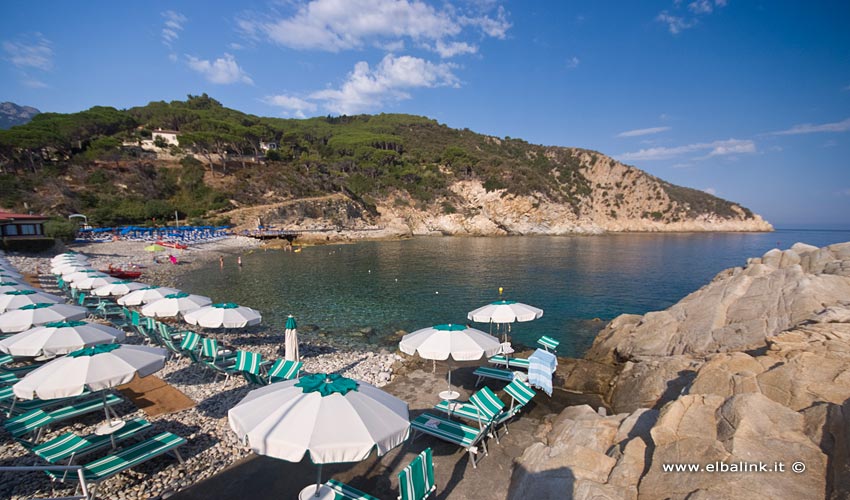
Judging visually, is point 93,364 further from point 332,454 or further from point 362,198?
point 362,198

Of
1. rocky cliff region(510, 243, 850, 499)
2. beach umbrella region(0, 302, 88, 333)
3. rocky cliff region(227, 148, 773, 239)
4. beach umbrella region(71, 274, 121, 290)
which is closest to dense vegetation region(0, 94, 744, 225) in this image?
rocky cliff region(227, 148, 773, 239)

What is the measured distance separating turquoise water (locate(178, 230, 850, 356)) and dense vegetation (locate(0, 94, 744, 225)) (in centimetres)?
2907

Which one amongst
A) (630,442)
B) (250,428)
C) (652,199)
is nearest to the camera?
(250,428)

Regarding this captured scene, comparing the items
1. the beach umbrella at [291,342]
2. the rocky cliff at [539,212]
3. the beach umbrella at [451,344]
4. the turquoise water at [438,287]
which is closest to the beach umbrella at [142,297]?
the turquoise water at [438,287]

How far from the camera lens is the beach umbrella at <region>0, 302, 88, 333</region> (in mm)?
9078

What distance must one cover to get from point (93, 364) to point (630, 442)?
26.9 feet

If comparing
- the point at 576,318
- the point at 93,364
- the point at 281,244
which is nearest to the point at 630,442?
the point at 93,364

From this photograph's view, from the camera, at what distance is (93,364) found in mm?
5785

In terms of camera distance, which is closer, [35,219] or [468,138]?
[35,219]

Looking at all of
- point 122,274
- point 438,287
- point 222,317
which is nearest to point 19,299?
point 222,317

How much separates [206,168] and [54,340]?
74.6 m

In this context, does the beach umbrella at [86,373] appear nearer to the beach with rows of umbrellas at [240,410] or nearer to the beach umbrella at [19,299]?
the beach with rows of umbrellas at [240,410]

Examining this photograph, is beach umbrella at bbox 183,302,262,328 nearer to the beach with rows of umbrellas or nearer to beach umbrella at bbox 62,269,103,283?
the beach with rows of umbrellas

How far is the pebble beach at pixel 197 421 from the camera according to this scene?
18.4 ft
